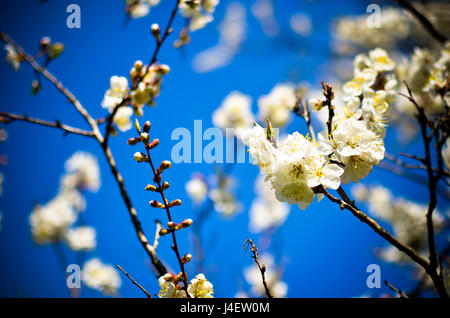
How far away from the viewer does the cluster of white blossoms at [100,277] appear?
3.80m

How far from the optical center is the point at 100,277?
3857mm

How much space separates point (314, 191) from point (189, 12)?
1454mm

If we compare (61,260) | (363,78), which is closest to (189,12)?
(363,78)

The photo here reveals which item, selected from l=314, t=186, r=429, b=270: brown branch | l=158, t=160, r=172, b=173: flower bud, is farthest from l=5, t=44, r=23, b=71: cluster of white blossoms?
l=314, t=186, r=429, b=270: brown branch

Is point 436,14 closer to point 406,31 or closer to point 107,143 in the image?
point 406,31

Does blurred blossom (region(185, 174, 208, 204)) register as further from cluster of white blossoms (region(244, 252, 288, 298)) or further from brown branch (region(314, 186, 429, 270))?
brown branch (region(314, 186, 429, 270))

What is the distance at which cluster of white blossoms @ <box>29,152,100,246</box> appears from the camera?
13.1 ft

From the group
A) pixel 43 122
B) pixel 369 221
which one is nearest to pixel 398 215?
pixel 369 221

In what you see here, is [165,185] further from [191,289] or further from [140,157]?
[191,289]

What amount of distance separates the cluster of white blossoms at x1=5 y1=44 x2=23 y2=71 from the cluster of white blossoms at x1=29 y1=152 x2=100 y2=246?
2281mm

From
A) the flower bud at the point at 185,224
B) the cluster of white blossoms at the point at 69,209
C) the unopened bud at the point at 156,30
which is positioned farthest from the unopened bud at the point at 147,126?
the cluster of white blossoms at the point at 69,209

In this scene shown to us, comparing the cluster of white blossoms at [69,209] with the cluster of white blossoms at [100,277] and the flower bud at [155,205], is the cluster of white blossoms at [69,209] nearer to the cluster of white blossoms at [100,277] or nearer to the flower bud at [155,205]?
the cluster of white blossoms at [100,277]

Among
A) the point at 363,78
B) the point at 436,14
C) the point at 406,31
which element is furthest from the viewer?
the point at 406,31
